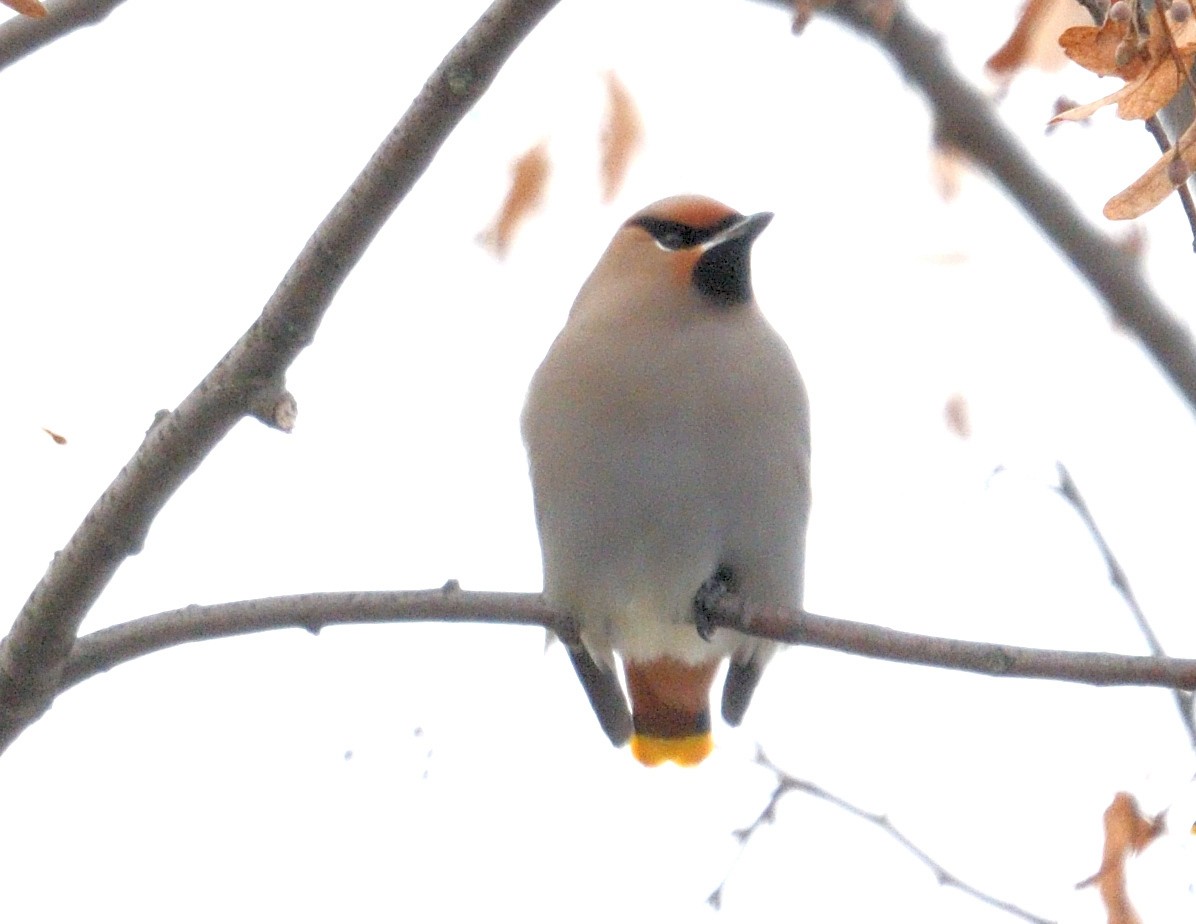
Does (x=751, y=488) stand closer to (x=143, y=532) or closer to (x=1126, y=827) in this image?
(x=1126, y=827)

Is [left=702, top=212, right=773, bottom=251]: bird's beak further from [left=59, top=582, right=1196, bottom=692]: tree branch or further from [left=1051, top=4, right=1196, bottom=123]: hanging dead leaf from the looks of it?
[left=1051, top=4, right=1196, bottom=123]: hanging dead leaf

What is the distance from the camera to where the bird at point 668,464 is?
12.4 feet

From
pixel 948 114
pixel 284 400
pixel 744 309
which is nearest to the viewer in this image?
pixel 284 400

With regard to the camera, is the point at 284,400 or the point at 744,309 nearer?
the point at 284,400

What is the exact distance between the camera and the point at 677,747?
4.46 m

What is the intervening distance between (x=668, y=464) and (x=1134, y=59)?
1.73m

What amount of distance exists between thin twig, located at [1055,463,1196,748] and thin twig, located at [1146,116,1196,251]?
779 mm

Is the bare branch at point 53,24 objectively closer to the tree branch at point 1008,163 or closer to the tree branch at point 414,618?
the tree branch at point 414,618

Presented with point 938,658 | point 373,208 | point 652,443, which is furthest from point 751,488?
point 373,208

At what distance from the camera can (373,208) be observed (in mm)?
2621

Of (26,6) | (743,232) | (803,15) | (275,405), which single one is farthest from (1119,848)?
(26,6)

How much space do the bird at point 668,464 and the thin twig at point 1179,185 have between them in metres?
1.38

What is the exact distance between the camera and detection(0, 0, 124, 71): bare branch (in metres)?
2.89

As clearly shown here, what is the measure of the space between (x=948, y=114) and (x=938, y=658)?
3.24 ft
